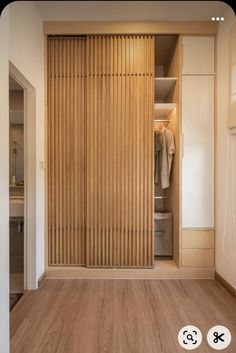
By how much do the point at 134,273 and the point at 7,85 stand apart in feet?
8.65

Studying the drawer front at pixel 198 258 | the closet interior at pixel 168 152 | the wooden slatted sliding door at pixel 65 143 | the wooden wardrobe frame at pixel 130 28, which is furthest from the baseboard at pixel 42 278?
the wooden wardrobe frame at pixel 130 28

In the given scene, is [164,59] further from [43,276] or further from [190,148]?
[43,276]

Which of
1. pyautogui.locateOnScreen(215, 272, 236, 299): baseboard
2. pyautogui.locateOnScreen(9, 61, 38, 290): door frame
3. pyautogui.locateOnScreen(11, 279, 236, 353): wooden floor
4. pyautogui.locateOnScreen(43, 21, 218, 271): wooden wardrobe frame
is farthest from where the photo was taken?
pyautogui.locateOnScreen(43, 21, 218, 271): wooden wardrobe frame

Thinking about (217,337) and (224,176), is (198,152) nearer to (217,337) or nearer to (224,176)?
(224,176)

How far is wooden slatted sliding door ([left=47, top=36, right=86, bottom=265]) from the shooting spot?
354cm

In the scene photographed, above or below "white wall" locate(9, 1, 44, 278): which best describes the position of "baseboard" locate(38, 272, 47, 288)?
below

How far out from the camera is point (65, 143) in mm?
3551

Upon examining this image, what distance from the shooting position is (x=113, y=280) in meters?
3.43

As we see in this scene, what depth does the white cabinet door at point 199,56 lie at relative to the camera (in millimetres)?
3475

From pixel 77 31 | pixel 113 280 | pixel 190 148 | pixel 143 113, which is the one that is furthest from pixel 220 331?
pixel 77 31

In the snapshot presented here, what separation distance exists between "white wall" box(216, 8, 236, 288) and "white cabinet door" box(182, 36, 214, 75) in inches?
3.8
